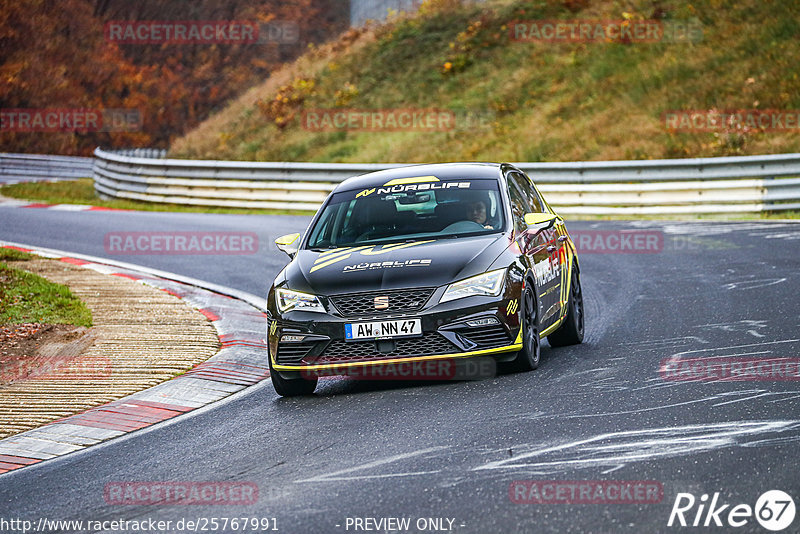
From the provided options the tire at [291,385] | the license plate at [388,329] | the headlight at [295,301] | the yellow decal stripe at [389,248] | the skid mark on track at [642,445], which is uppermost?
the yellow decal stripe at [389,248]

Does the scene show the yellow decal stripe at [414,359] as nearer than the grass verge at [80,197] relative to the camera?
Yes

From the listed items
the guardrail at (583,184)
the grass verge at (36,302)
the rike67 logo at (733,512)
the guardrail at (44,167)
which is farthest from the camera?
the guardrail at (44,167)

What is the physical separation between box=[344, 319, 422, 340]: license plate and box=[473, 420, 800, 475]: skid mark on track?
76.8 inches

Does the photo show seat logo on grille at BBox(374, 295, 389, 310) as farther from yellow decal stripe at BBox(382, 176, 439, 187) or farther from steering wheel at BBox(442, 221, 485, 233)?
A: yellow decal stripe at BBox(382, 176, 439, 187)

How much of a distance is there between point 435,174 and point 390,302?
2059 millimetres

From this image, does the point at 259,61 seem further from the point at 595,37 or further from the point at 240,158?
the point at 595,37

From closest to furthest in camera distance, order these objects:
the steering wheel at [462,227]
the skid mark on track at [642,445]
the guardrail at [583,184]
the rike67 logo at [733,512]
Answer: the rike67 logo at [733,512], the skid mark on track at [642,445], the steering wheel at [462,227], the guardrail at [583,184]

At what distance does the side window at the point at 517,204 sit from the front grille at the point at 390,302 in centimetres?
140

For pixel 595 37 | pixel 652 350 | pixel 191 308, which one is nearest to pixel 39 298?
pixel 191 308

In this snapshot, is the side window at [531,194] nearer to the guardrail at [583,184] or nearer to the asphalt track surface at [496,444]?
the asphalt track surface at [496,444]

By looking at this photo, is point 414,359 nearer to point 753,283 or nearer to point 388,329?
point 388,329

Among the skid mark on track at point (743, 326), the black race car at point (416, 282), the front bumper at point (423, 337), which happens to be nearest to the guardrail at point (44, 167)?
the black race car at point (416, 282)

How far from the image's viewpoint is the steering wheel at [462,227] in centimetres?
917

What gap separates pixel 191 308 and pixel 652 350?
545cm
